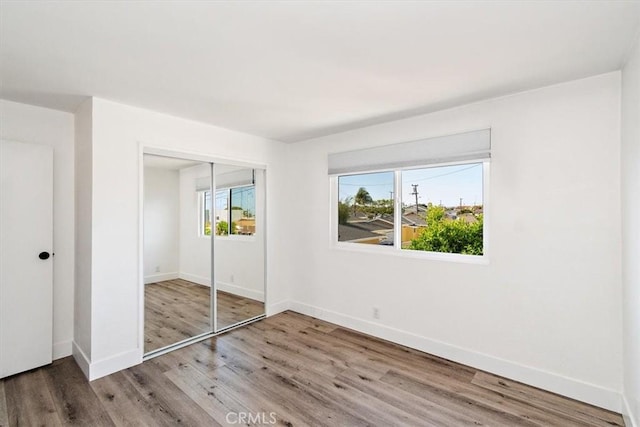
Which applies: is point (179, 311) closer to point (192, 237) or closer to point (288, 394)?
point (192, 237)

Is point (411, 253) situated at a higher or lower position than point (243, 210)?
lower

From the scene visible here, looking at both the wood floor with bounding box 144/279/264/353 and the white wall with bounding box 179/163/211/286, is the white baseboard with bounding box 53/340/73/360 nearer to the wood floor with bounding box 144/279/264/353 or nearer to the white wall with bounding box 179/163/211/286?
the wood floor with bounding box 144/279/264/353

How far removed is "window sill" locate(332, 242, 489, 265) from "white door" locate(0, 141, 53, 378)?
290 cm

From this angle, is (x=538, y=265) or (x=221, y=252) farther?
(x=221, y=252)

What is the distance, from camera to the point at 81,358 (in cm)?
270

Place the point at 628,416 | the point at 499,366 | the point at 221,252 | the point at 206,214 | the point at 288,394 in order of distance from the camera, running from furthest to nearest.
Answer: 1. the point at 221,252
2. the point at 206,214
3. the point at 499,366
4. the point at 288,394
5. the point at 628,416

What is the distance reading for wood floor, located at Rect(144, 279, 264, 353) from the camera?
303cm

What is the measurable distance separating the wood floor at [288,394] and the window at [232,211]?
53.1 inches

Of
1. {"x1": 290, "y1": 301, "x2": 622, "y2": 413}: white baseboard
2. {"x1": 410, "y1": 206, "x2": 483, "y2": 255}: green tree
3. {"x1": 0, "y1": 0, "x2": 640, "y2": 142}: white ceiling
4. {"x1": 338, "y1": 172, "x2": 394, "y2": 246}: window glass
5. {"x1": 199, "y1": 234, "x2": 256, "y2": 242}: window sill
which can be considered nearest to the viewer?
{"x1": 0, "y1": 0, "x2": 640, "y2": 142}: white ceiling

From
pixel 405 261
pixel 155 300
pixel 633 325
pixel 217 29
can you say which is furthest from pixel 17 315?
pixel 633 325

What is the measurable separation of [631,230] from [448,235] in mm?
1307

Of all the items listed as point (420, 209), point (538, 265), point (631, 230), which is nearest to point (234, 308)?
point (420, 209)

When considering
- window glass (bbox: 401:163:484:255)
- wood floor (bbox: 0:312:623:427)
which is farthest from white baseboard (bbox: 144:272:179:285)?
window glass (bbox: 401:163:484:255)

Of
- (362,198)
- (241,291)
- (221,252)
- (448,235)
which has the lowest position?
(241,291)
